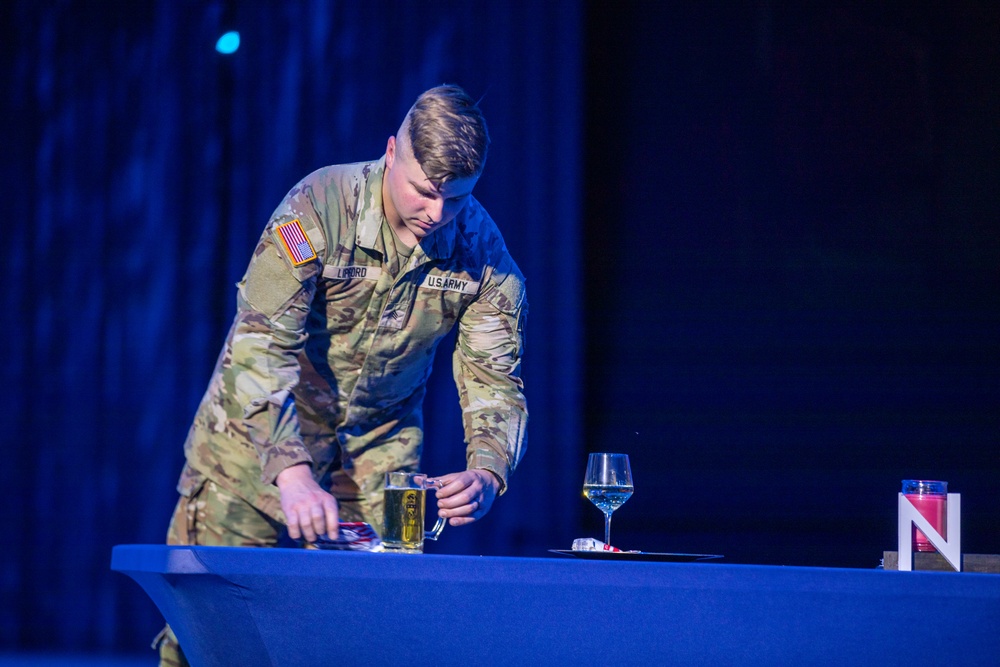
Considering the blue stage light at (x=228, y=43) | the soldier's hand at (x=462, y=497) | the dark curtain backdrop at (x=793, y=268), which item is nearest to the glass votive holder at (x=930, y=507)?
the soldier's hand at (x=462, y=497)

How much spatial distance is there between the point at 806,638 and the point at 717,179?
9.56ft

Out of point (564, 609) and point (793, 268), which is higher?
point (793, 268)

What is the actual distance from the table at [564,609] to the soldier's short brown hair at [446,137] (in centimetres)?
84

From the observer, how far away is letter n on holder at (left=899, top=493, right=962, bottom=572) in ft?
4.88

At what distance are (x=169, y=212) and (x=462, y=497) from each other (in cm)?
274

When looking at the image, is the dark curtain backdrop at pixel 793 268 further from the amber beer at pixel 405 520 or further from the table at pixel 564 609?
the table at pixel 564 609

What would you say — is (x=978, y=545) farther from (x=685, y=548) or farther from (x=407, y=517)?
(x=407, y=517)

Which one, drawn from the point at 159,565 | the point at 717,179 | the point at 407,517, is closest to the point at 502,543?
the point at 717,179

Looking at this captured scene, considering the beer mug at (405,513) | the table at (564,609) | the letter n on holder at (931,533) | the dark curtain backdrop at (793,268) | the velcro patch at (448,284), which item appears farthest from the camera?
the dark curtain backdrop at (793,268)

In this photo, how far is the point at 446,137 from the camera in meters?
1.85

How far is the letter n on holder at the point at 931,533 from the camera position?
1.49 meters

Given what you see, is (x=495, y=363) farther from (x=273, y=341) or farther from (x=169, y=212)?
(x=169, y=212)

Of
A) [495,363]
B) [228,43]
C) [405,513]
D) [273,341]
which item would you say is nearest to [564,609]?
[405,513]

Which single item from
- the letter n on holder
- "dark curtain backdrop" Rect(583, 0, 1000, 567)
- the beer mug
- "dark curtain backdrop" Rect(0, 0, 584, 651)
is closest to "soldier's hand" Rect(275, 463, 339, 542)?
the beer mug
